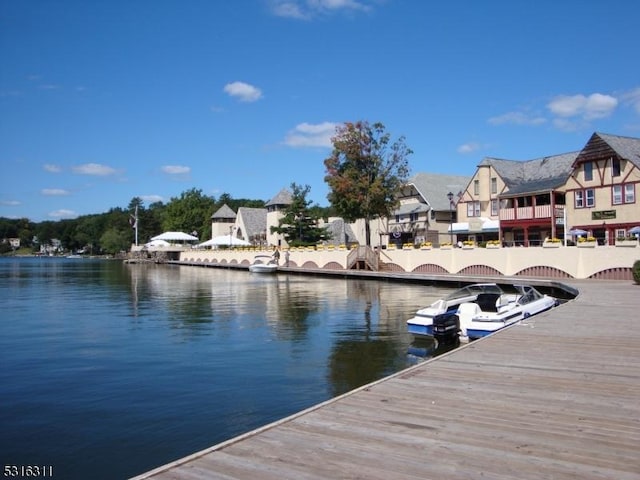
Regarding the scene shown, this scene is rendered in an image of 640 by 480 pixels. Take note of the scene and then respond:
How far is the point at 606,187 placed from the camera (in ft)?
133

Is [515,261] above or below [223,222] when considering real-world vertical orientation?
below

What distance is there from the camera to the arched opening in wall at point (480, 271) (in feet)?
118

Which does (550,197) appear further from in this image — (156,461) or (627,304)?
(156,461)

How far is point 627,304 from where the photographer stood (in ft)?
59.4

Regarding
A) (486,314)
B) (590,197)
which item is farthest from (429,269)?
(486,314)

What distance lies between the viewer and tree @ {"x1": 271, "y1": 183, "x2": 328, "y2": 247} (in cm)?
6762

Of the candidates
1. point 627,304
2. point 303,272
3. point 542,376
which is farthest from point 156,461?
point 303,272

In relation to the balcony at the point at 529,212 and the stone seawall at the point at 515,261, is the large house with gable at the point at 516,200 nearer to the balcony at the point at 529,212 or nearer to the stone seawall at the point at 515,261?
the balcony at the point at 529,212

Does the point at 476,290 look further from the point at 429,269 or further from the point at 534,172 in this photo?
the point at 534,172

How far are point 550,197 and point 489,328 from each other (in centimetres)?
3381

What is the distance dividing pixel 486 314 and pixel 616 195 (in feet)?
99.2

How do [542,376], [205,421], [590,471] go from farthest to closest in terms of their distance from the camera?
[205,421] → [542,376] → [590,471]

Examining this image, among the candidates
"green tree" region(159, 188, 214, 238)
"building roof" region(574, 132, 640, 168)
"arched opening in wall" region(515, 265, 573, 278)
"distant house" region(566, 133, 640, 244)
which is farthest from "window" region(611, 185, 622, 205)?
"green tree" region(159, 188, 214, 238)

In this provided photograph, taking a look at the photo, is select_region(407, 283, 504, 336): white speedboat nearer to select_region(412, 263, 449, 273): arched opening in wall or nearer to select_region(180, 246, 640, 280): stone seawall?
select_region(180, 246, 640, 280): stone seawall
